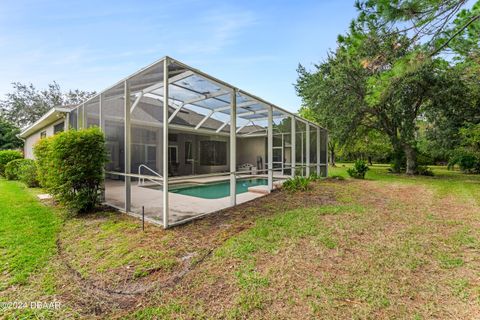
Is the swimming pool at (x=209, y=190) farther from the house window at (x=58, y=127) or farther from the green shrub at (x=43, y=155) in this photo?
the house window at (x=58, y=127)

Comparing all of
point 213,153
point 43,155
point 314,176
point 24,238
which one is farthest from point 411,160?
point 43,155

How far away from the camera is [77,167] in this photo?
5.02 metres

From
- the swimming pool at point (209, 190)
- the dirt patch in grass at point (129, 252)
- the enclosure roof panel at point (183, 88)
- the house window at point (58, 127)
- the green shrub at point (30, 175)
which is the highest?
the enclosure roof panel at point (183, 88)

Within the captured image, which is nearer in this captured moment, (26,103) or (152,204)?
(152,204)

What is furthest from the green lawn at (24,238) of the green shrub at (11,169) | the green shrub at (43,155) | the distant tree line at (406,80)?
the green shrub at (11,169)

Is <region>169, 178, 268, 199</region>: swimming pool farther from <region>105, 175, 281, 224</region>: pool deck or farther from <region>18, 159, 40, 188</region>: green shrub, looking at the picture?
<region>18, 159, 40, 188</region>: green shrub

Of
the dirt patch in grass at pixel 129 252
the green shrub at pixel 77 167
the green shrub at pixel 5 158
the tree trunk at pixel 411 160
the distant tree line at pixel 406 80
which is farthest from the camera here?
the tree trunk at pixel 411 160

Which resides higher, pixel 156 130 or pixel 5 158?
pixel 156 130

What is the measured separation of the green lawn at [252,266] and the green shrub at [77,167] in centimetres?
50

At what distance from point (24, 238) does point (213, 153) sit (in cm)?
1064

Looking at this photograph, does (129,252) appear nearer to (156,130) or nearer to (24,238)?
(24,238)

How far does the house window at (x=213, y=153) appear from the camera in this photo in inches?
532

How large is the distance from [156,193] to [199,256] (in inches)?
107

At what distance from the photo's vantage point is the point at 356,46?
3838mm
